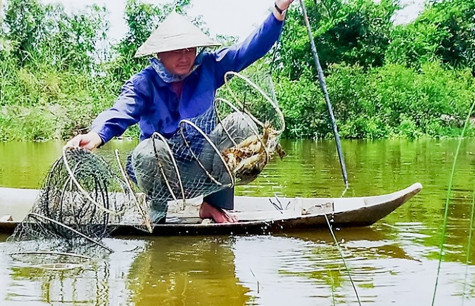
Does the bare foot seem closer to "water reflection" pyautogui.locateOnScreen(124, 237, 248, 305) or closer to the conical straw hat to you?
"water reflection" pyautogui.locateOnScreen(124, 237, 248, 305)

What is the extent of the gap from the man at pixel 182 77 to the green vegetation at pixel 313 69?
13817 millimetres

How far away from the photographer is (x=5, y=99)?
21.0 metres

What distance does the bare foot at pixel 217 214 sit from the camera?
430 centimetres

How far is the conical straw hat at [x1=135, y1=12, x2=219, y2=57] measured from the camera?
13.1 ft

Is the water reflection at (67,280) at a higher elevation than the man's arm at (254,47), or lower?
lower

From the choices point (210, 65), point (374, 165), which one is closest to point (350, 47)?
point (374, 165)

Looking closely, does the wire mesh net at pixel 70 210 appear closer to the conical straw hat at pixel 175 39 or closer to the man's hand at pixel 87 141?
the man's hand at pixel 87 141

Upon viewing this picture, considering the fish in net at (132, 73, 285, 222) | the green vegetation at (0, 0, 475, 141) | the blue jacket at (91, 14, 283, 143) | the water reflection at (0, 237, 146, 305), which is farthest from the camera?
the green vegetation at (0, 0, 475, 141)

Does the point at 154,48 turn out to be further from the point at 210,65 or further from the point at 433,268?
the point at 433,268

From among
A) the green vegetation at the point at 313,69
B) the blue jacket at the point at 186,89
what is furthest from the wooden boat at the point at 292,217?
the green vegetation at the point at 313,69

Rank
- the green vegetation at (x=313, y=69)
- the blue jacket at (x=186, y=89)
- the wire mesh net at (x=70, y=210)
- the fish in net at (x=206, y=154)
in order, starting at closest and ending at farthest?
the wire mesh net at (x=70, y=210) < the fish in net at (x=206, y=154) < the blue jacket at (x=186, y=89) < the green vegetation at (x=313, y=69)

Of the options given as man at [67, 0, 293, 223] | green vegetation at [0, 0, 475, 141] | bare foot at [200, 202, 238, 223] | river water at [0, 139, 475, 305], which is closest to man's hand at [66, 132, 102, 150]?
man at [67, 0, 293, 223]

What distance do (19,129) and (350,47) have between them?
1025cm

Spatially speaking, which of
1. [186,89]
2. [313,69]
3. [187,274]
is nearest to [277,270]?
[187,274]
